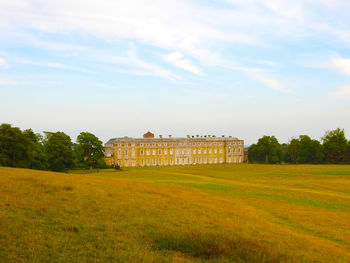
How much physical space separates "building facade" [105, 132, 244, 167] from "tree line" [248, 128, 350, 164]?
38.7ft

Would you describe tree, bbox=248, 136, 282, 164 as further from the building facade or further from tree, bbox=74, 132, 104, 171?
tree, bbox=74, 132, 104, 171

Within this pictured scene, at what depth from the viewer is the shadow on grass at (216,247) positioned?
9961 millimetres

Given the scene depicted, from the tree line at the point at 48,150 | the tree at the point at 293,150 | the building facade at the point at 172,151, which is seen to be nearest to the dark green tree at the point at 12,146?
the tree line at the point at 48,150

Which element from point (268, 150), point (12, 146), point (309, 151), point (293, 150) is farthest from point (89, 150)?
point (293, 150)

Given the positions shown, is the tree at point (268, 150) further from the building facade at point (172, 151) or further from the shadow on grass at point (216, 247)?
the shadow on grass at point (216, 247)

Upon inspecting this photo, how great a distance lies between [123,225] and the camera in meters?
13.3

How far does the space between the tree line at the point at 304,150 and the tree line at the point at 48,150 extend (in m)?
78.2

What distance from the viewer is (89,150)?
81.3 meters

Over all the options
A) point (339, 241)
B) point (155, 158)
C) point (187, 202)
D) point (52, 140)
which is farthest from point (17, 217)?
point (155, 158)

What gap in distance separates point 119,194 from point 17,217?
932cm

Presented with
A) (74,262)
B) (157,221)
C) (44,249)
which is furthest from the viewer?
(157,221)

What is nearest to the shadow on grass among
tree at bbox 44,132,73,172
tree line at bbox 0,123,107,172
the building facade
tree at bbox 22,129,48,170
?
tree line at bbox 0,123,107,172

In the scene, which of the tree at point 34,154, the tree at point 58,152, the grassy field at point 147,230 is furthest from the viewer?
the tree at point 58,152

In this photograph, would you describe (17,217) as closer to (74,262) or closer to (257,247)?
(74,262)
